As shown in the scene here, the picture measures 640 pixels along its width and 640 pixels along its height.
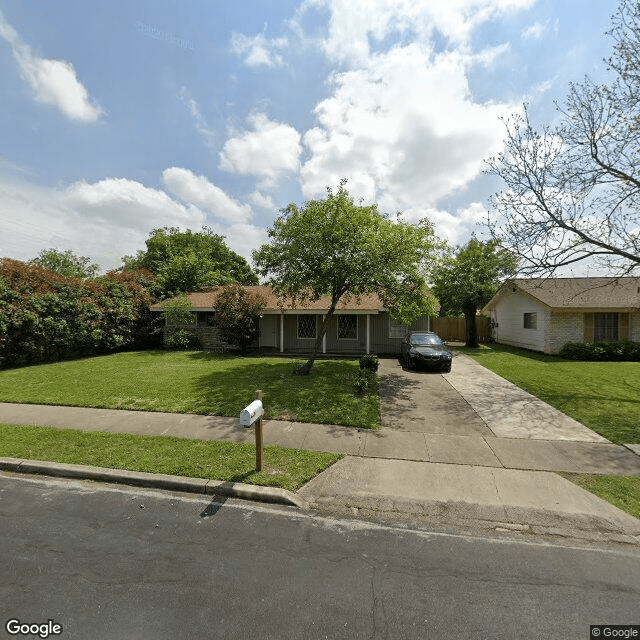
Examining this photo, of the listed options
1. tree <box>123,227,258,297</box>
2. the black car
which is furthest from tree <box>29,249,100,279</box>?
the black car

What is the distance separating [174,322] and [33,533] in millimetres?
16222

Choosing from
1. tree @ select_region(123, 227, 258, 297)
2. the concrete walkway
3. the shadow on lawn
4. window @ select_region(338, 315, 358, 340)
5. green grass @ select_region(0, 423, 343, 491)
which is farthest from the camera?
tree @ select_region(123, 227, 258, 297)

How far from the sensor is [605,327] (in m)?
17.4

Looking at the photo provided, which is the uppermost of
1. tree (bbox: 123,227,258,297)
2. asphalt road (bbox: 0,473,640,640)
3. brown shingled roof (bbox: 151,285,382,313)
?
tree (bbox: 123,227,258,297)

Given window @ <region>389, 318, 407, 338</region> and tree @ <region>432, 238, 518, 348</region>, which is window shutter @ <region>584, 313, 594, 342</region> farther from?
window @ <region>389, 318, 407, 338</region>

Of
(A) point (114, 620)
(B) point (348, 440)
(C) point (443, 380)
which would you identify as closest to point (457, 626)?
(A) point (114, 620)

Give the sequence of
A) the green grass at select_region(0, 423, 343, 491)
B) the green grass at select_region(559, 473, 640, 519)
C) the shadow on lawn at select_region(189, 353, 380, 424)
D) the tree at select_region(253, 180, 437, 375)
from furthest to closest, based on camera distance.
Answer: the tree at select_region(253, 180, 437, 375) < the shadow on lawn at select_region(189, 353, 380, 424) < the green grass at select_region(0, 423, 343, 491) < the green grass at select_region(559, 473, 640, 519)

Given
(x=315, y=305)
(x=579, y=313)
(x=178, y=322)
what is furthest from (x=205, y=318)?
(x=579, y=313)

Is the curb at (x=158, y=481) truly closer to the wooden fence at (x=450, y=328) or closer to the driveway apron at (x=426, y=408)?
the driveway apron at (x=426, y=408)

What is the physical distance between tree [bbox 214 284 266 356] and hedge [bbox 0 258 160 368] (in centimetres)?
549

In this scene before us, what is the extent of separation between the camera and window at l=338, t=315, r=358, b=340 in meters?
18.3

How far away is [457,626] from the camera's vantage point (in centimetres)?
254

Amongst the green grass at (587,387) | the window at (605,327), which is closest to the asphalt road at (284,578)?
the green grass at (587,387)

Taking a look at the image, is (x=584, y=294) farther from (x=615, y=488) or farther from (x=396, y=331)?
(x=615, y=488)
